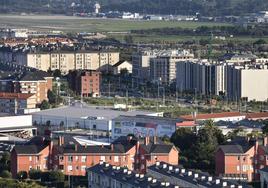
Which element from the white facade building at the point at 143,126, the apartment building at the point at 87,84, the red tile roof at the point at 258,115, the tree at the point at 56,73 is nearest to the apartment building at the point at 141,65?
the tree at the point at 56,73

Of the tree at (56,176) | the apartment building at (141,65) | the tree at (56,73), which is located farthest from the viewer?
the apartment building at (141,65)

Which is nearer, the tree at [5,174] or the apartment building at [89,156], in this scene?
the tree at [5,174]

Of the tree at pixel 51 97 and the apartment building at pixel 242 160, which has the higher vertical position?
the apartment building at pixel 242 160

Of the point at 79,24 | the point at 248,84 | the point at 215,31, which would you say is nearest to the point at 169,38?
the point at 215,31

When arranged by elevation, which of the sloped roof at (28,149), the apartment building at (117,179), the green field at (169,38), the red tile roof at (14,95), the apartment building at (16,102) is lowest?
the green field at (169,38)

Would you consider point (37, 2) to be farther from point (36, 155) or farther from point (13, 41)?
point (36, 155)

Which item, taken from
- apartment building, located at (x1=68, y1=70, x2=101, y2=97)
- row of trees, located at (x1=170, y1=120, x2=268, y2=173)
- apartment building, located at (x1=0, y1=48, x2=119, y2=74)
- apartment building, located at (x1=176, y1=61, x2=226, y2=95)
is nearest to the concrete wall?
row of trees, located at (x1=170, y1=120, x2=268, y2=173)

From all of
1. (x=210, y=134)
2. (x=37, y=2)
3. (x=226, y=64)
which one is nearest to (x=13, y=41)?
(x=226, y=64)

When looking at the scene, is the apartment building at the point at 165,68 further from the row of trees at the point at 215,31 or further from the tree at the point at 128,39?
the row of trees at the point at 215,31

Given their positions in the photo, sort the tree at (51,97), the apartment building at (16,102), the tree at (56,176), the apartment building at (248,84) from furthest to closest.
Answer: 1. the apartment building at (248,84)
2. the tree at (51,97)
3. the apartment building at (16,102)
4. the tree at (56,176)
